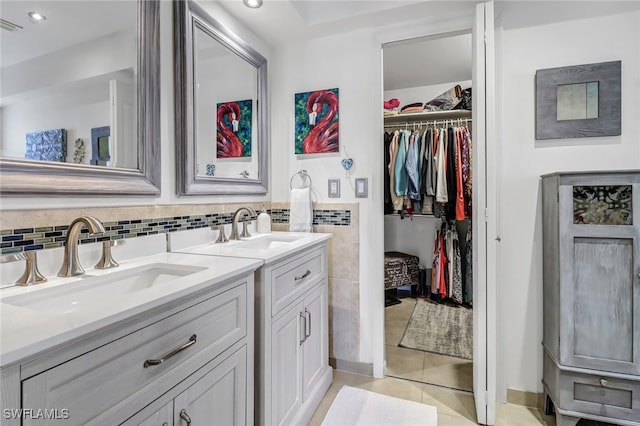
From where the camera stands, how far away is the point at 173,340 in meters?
0.86

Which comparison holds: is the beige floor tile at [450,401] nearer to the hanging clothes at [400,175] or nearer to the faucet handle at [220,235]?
the faucet handle at [220,235]

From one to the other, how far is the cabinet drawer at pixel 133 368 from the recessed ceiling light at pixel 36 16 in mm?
1066

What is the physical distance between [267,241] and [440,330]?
71.6 inches

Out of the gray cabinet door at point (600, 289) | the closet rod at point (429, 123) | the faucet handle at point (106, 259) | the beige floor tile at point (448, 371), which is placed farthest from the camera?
the closet rod at point (429, 123)

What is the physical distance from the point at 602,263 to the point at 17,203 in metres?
2.34

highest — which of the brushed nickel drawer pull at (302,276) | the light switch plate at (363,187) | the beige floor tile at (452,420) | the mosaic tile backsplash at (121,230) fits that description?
the light switch plate at (363,187)

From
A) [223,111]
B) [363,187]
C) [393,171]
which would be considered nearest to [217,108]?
[223,111]

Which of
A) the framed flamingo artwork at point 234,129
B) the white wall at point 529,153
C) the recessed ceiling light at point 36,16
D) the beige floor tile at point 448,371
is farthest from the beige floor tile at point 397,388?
the recessed ceiling light at point 36,16

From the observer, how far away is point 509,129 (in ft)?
5.87

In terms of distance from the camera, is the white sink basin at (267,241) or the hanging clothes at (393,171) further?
the hanging clothes at (393,171)

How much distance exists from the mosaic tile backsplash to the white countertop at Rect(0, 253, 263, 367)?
4.9 inches

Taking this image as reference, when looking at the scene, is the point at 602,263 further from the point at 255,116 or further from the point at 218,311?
the point at 255,116

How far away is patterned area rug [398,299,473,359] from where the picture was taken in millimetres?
2451

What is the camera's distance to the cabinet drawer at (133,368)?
1.98 feet
